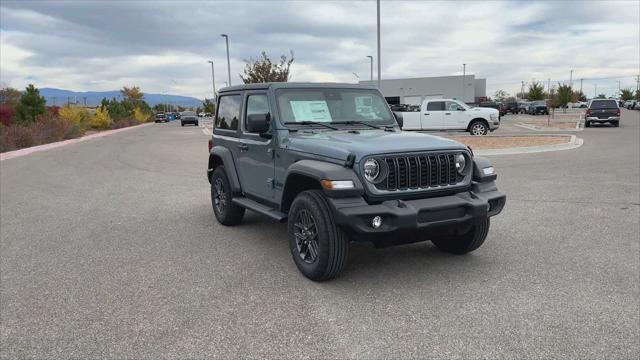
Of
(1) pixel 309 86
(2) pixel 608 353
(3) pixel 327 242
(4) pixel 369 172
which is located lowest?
(2) pixel 608 353

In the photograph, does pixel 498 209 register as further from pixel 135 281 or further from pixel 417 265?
pixel 135 281

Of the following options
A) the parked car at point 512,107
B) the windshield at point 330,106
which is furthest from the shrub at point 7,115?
the parked car at point 512,107

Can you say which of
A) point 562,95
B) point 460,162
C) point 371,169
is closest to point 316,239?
point 371,169

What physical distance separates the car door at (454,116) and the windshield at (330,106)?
17.9m

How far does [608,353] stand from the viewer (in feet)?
10.7

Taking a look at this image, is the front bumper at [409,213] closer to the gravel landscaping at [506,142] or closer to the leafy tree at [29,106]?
the gravel landscaping at [506,142]

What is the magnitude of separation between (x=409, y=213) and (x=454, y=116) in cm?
1988

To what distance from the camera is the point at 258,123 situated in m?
5.17

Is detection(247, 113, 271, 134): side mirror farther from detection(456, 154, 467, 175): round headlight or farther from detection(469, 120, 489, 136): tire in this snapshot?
detection(469, 120, 489, 136): tire

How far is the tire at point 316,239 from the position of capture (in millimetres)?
4297

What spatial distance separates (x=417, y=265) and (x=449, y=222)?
0.90 metres

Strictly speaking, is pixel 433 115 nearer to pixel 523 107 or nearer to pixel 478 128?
pixel 478 128

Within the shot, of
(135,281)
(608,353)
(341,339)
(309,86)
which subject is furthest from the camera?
(309,86)

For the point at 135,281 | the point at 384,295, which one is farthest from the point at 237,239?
the point at 384,295
